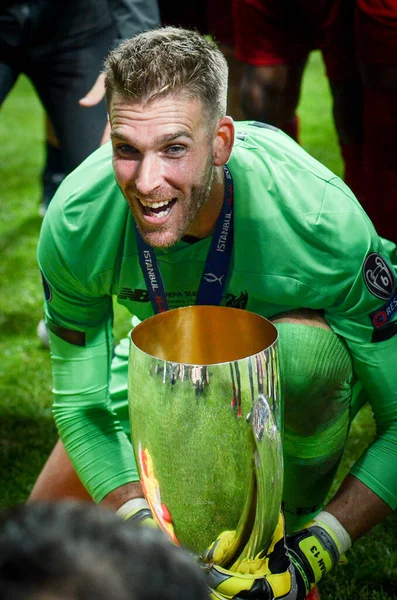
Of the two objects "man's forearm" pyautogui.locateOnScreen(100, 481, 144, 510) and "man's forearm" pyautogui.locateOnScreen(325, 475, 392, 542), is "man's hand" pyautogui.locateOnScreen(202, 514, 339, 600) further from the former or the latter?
"man's forearm" pyautogui.locateOnScreen(100, 481, 144, 510)

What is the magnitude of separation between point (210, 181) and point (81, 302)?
386 millimetres

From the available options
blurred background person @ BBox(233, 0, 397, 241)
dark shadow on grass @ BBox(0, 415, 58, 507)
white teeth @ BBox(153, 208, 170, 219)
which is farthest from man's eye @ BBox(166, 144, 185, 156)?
blurred background person @ BBox(233, 0, 397, 241)

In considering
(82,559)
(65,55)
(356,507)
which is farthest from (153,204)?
(65,55)

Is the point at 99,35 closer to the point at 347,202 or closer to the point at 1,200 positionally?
the point at 347,202

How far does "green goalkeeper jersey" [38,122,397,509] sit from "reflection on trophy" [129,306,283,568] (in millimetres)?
284

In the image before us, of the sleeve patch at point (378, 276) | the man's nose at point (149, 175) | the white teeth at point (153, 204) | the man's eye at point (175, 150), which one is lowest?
the sleeve patch at point (378, 276)

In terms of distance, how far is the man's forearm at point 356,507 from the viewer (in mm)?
1803

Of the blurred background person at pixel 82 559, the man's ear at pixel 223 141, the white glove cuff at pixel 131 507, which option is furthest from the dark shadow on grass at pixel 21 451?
the blurred background person at pixel 82 559

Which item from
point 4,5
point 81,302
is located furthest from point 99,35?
point 81,302

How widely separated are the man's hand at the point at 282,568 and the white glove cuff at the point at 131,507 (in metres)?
0.29

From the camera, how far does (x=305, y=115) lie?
6453 millimetres

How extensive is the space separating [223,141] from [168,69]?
0.17 m

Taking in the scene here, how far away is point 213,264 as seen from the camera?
73.4 inches

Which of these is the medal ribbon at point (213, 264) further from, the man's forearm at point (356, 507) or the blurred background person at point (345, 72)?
the blurred background person at point (345, 72)
